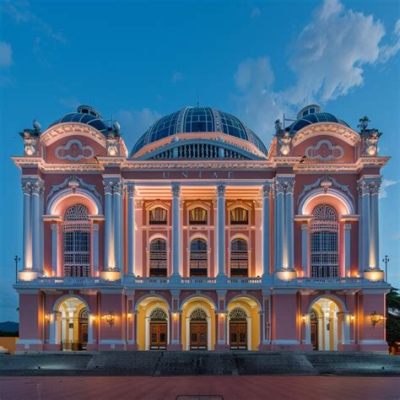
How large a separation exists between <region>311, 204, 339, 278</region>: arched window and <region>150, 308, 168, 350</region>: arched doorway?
13.4m

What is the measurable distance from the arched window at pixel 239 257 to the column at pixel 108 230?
1102cm

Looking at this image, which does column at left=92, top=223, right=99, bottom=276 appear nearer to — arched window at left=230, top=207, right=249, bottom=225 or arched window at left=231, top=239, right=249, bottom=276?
arched window at left=231, top=239, right=249, bottom=276

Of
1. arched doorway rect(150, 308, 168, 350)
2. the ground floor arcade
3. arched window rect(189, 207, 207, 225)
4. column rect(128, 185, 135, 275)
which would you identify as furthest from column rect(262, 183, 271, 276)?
column rect(128, 185, 135, 275)

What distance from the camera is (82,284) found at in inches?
1715

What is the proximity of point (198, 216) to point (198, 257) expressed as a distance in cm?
375

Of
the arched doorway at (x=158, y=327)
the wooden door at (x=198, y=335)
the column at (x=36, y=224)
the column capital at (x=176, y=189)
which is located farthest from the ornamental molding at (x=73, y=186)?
the wooden door at (x=198, y=335)

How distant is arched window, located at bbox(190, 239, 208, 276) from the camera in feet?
158

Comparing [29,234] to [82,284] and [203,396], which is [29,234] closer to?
[82,284]

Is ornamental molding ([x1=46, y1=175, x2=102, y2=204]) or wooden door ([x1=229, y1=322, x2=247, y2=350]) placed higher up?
ornamental molding ([x1=46, y1=175, x2=102, y2=204])

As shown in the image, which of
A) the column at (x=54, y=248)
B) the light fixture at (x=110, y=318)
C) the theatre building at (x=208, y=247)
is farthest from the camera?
the column at (x=54, y=248)

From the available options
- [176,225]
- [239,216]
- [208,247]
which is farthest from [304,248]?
[176,225]

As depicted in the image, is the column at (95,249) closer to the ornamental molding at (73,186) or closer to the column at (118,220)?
the column at (118,220)

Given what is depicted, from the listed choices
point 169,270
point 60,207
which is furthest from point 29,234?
point 169,270

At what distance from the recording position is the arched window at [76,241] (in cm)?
4588
